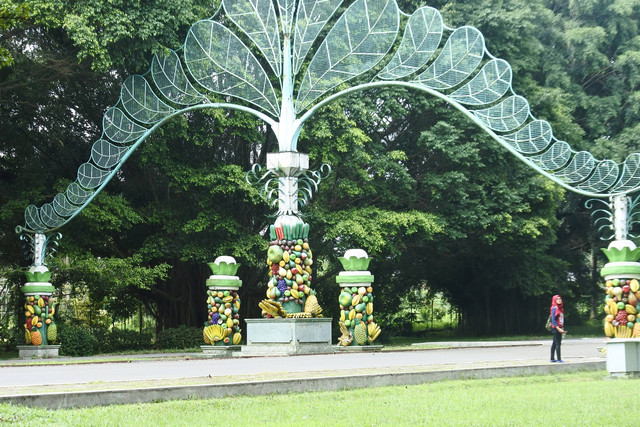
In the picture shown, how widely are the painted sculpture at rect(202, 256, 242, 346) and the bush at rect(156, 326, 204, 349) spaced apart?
230 inches

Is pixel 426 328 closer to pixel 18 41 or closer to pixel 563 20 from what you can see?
pixel 563 20

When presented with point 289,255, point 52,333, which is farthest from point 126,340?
point 289,255

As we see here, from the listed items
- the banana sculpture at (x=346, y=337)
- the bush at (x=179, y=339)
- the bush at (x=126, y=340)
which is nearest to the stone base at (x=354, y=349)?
the banana sculpture at (x=346, y=337)

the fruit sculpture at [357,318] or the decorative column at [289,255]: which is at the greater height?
the decorative column at [289,255]

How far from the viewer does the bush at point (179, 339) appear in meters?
24.2

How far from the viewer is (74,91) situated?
84.5 feet

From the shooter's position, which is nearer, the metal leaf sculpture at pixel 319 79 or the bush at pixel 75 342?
the metal leaf sculpture at pixel 319 79

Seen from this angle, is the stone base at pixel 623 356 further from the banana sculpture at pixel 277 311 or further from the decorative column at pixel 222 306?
the decorative column at pixel 222 306

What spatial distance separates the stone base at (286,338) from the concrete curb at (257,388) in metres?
5.21

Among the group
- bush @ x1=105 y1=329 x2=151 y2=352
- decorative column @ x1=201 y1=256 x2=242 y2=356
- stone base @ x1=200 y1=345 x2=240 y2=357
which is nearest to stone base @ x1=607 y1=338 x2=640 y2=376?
stone base @ x1=200 y1=345 x2=240 y2=357

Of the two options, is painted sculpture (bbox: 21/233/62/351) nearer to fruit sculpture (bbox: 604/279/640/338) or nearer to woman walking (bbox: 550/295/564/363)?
woman walking (bbox: 550/295/564/363)

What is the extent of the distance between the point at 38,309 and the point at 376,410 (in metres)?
14.7

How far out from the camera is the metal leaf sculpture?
55.7ft

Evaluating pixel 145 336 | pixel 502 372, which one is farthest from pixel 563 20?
pixel 502 372
